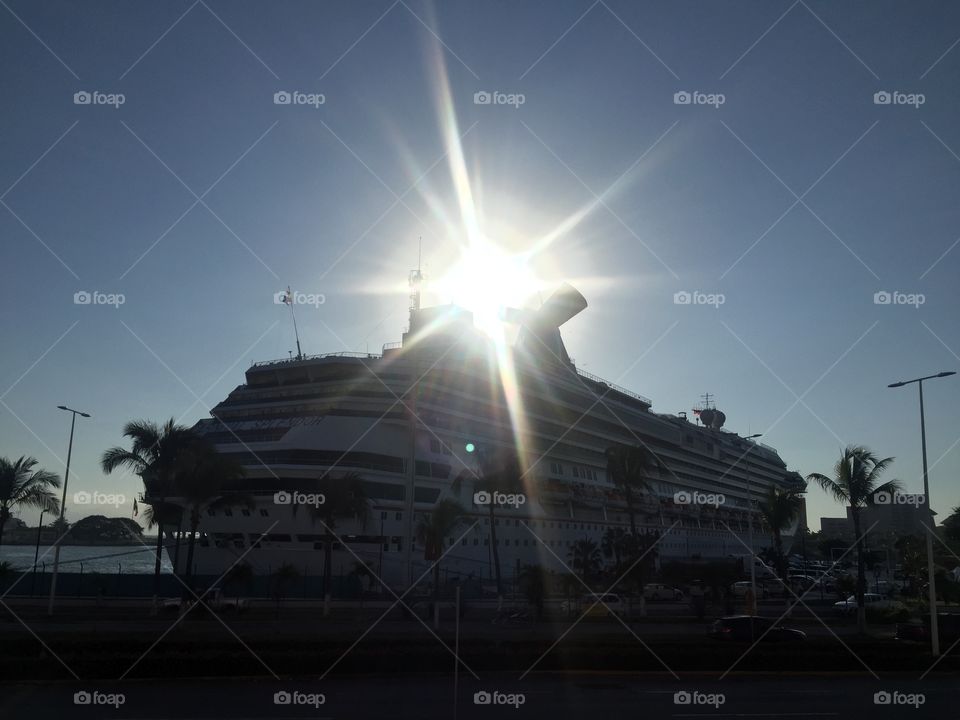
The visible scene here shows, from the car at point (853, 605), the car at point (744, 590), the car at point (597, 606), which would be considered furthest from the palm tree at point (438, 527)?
the car at point (744, 590)

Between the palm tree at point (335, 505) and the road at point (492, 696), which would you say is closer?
the road at point (492, 696)

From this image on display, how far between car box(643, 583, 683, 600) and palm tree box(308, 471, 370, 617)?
26.6 metres

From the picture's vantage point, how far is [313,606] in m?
37.4

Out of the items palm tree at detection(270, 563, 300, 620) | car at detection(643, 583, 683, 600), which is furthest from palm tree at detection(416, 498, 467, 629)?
car at detection(643, 583, 683, 600)

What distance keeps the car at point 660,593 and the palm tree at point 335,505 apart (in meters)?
26.6

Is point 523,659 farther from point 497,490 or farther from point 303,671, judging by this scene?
point 497,490

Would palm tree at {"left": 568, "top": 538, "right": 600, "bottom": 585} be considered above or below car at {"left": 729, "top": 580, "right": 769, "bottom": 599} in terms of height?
above

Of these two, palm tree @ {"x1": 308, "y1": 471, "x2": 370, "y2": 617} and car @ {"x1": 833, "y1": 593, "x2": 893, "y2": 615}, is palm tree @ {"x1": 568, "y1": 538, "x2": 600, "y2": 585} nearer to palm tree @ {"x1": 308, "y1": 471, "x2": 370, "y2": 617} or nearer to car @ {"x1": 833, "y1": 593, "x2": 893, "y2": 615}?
car @ {"x1": 833, "y1": 593, "x2": 893, "y2": 615}

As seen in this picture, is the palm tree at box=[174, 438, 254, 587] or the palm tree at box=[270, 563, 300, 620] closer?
the palm tree at box=[174, 438, 254, 587]

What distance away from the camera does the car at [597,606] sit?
3784 cm

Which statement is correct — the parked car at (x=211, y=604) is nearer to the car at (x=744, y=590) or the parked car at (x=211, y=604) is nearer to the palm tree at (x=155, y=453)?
the palm tree at (x=155, y=453)

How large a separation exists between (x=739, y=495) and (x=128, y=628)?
84360 mm

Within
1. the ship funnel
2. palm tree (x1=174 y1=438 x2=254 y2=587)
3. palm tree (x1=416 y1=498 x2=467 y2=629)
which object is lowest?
palm tree (x1=416 y1=498 x2=467 y2=629)

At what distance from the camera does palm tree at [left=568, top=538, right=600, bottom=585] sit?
49.8m
